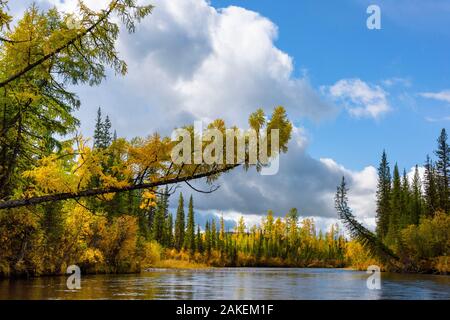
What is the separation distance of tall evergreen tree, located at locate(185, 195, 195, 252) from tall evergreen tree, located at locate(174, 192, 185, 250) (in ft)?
5.28

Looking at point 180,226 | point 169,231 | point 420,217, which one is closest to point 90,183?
point 420,217

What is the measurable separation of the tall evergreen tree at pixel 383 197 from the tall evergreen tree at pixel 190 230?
42.2 meters

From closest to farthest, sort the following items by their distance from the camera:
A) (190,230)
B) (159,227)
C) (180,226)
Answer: (159,227) → (190,230) → (180,226)

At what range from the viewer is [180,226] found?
112500 millimetres

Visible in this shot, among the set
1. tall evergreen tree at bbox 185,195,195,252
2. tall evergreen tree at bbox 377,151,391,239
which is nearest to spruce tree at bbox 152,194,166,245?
Answer: tall evergreen tree at bbox 185,195,195,252

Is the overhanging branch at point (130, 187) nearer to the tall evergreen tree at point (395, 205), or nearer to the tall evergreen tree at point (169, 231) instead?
the tall evergreen tree at point (395, 205)

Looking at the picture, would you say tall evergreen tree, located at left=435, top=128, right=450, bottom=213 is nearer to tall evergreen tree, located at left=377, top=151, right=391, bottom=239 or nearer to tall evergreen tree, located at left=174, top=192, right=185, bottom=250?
tall evergreen tree, located at left=377, top=151, right=391, bottom=239

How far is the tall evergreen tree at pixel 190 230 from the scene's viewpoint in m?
108

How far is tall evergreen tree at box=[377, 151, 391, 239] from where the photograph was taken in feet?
257

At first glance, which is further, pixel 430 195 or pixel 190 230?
pixel 190 230

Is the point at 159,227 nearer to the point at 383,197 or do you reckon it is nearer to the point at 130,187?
the point at 383,197

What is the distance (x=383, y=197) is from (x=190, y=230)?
4503cm

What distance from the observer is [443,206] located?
67500mm

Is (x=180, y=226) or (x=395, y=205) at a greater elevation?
(x=395, y=205)
